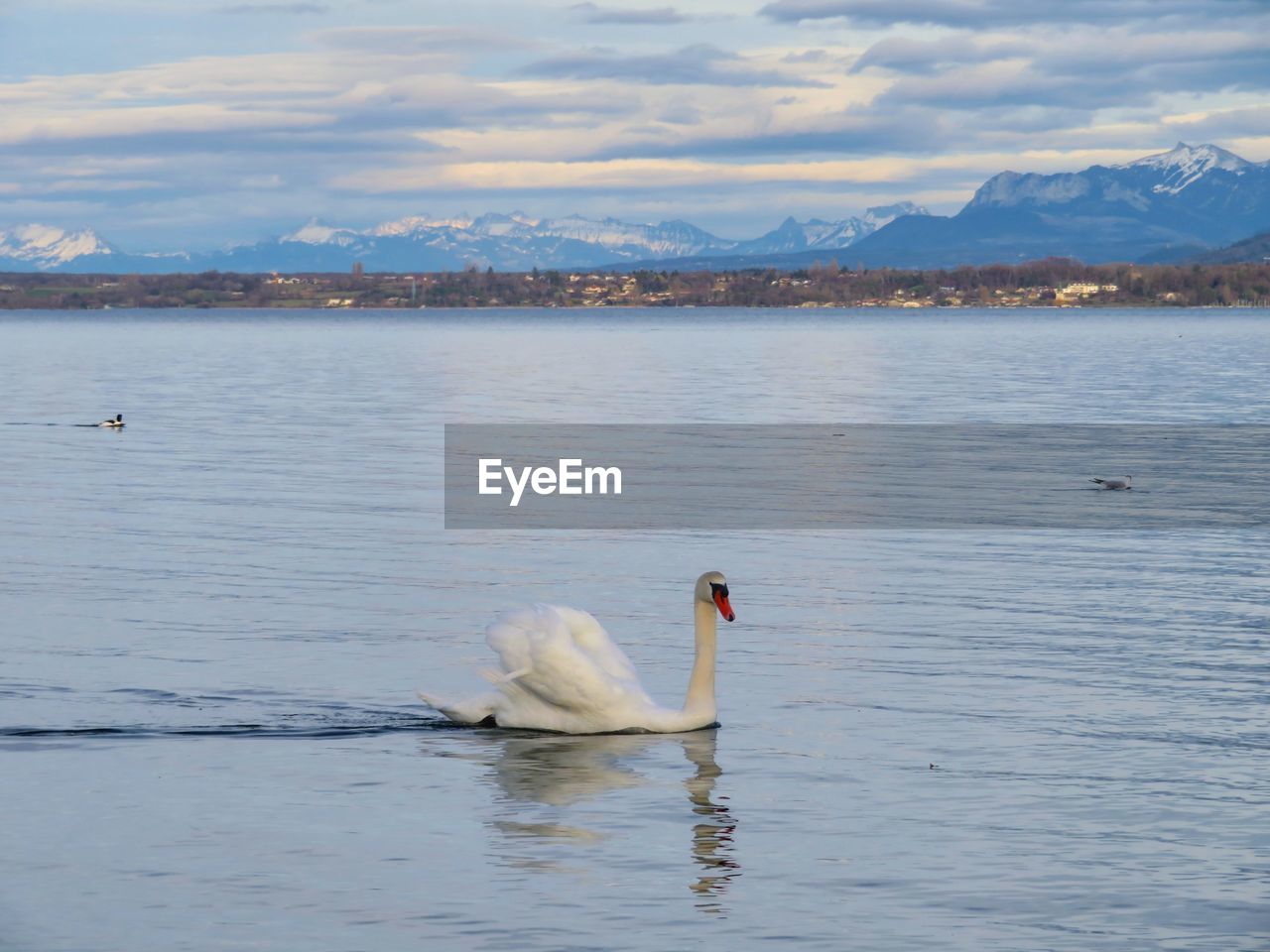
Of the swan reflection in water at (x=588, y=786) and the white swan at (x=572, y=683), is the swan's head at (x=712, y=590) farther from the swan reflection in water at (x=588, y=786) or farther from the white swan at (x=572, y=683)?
the swan reflection in water at (x=588, y=786)

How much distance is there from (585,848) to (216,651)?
9400 millimetres

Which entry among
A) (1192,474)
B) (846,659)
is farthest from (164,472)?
(846,659)

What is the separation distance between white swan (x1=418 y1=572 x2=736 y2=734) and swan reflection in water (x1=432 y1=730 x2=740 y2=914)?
0.59 ft

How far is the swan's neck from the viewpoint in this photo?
18891mm

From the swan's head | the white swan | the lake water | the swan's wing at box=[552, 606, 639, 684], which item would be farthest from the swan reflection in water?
the swan's head

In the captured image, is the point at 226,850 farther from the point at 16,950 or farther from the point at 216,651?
the point at 216,651

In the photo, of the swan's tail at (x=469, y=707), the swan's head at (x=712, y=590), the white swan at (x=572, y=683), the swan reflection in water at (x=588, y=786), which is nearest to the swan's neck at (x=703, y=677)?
the white swan at (x=572, y=683)

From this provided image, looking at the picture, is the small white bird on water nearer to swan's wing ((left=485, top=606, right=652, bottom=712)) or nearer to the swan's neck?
the swan's neck

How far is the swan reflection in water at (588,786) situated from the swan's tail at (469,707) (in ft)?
1.05

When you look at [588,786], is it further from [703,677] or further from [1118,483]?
[1118,483]

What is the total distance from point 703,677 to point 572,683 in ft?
4.26

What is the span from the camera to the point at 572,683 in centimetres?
1864

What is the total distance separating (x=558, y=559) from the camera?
32.1 meters

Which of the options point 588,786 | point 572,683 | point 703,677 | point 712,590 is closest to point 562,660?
point 572,683
